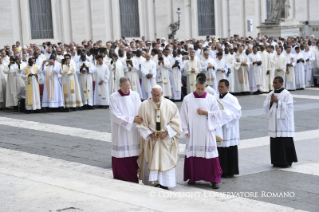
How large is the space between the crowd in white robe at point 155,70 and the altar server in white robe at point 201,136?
10.0m

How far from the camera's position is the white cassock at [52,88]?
18.7 m

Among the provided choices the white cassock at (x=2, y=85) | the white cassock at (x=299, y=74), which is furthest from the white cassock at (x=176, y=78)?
the white cassock at (x=2, y=85)

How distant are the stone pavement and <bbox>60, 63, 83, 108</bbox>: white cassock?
98.0 inches

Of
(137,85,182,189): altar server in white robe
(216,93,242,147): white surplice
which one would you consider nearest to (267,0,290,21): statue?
(216,93,242,147): white surplice

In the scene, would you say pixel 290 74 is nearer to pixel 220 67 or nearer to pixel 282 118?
pixel 220 67

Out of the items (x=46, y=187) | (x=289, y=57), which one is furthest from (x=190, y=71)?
(x=46, y=187)

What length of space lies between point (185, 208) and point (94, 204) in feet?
3.45

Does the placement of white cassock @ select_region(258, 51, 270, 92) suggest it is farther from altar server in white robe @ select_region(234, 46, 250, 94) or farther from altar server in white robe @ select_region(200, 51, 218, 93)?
altar server in white robe @ select_region(200, 51, 218, 93)

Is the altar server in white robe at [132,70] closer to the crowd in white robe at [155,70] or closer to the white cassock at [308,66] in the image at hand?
the crowd in white robe at [155,70]

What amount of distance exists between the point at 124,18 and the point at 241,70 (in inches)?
451

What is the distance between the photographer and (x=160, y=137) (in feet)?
29.3

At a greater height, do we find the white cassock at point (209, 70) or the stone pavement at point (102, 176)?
the white cassock at point (209, 70)

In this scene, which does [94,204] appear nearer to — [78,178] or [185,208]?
[185,208]

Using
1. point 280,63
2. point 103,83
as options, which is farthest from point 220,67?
point 103,83
